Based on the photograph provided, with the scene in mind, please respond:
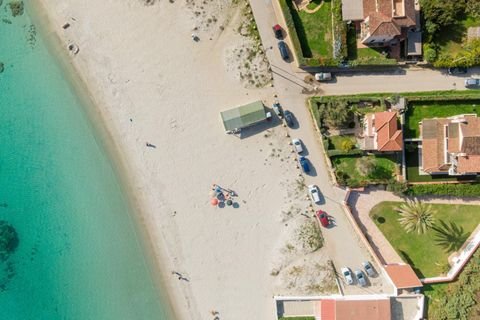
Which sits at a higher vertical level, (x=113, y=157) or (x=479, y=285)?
(x=113, y=157)

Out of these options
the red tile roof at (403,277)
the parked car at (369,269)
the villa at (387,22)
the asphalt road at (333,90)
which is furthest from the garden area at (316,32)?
the red tile roof at (403,277)

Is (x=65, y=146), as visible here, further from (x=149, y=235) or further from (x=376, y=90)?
(x=376, y=90)

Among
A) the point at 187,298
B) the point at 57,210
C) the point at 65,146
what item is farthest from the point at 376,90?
the point at 57,210

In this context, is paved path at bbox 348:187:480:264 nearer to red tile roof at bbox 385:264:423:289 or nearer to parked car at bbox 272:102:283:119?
red tile roof at bbox 385:264:423:289

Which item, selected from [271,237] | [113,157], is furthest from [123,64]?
[271,237]

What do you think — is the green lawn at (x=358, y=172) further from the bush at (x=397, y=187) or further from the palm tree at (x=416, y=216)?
the palm tree at (x=416, y=216)

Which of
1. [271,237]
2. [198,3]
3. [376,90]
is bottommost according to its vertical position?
[271,237]

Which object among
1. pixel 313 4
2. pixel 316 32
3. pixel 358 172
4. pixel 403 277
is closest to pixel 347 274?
pixel 403 277

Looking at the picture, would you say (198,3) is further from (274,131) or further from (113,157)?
(113,157)
